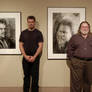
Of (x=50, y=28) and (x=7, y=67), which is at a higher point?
(x=50, y=28)

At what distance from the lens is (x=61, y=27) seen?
3674 millimetres

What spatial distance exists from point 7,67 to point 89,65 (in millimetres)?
1735

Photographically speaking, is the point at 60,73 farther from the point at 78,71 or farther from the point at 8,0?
the point at 8,0

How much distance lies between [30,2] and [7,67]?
1.48m

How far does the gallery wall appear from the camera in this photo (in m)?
3.64

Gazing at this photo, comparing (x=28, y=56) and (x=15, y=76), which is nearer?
(x=28, y=56)

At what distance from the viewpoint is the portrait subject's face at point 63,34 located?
368cm

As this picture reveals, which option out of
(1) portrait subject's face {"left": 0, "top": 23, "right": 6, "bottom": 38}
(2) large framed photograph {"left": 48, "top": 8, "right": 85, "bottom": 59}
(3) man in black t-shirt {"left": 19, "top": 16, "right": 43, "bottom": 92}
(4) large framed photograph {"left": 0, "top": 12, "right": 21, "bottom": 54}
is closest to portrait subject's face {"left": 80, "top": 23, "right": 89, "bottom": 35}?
(2) large framed photograph {"left": 48, "top": 8, "right": 85, "bottom": 59}

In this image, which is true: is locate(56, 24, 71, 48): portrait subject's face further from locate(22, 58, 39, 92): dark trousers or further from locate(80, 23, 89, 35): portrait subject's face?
locate(22, 58, 39, 92): dark trousers

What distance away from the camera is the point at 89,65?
10.3 ft

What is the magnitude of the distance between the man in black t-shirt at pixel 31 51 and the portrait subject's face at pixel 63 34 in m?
0.52

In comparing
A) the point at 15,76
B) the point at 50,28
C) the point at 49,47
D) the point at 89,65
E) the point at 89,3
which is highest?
the point at 89,3

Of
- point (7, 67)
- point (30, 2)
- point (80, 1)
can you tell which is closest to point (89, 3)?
point (80, 1)

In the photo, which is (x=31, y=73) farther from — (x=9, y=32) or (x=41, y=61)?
(x=9, y=32)
